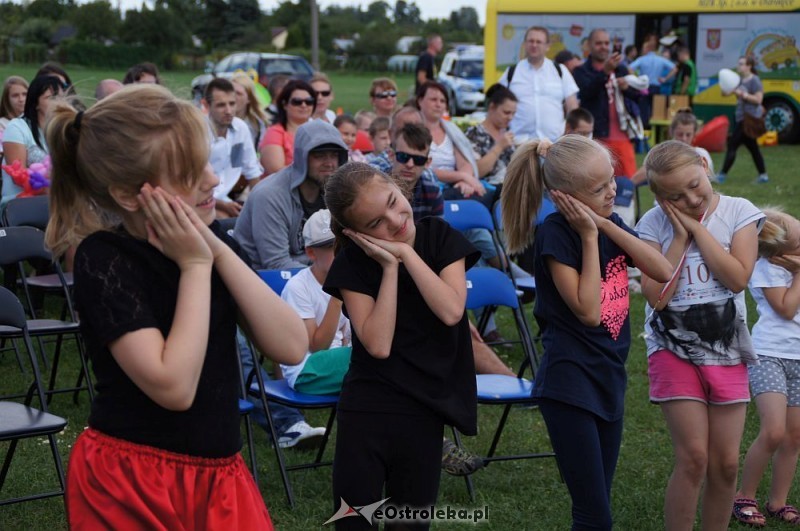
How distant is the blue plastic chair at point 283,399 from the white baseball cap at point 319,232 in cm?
48

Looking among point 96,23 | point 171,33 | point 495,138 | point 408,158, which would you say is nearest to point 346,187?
point 408,158

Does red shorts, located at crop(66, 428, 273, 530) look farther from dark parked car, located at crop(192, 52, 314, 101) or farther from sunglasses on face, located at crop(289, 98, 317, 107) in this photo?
dark parked car, located at crop(192, 52, 314, 101)

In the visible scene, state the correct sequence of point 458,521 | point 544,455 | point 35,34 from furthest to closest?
point 35,34
point 544,455
point 458,521

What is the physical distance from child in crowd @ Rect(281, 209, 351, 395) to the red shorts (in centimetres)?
205

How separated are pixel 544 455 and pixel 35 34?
57.9m

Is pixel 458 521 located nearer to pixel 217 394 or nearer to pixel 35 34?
pixel 217 394

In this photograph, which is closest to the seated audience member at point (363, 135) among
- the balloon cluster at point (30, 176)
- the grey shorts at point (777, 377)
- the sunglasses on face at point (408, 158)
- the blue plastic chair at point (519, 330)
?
the balloon cluster at point (30, 176)

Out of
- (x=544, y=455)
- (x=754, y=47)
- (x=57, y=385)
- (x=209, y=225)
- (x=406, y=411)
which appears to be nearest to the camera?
(x=209, y=225)

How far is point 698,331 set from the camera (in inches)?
140

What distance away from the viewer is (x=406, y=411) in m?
2.98

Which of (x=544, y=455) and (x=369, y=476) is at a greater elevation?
(x=369, y=476)

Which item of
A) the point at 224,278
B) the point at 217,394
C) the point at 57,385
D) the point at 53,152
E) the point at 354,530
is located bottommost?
the point at 57,385

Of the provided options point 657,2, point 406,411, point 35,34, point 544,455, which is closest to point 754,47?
point 657,2

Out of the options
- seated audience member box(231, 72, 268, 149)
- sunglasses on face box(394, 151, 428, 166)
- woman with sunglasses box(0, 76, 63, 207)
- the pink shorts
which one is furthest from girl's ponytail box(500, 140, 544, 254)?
seated audience member box(231, 72, 268, 149)
